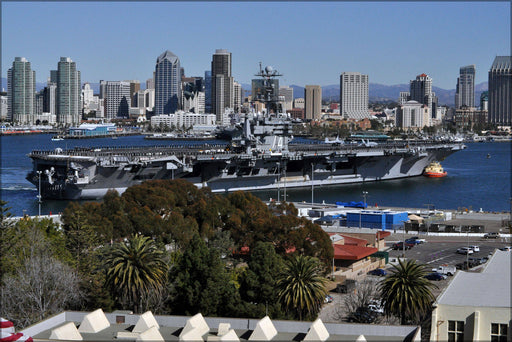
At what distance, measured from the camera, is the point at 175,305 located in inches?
717

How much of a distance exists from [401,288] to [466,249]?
12630mm

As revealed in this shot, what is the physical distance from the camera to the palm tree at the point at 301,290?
55.2 ft

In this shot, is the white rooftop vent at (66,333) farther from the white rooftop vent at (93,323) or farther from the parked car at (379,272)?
the parked car at (379,272)

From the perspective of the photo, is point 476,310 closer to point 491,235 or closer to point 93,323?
point 93,323

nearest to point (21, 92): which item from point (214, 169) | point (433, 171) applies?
point (433, 171)

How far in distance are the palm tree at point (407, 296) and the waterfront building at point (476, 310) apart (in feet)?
13.2

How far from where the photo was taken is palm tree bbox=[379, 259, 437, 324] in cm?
1608

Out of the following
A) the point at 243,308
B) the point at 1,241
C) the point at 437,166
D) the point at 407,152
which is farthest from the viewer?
the point at 437,166

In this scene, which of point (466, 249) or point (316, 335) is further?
point (466, 249)

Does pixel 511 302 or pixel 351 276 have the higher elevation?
pixel 511 302

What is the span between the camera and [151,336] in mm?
12008

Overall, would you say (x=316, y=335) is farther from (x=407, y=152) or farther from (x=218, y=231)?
(x=407, y=152)

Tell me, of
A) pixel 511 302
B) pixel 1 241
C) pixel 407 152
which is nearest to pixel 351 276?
pixel 1 241

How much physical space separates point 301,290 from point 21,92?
191744 mm
